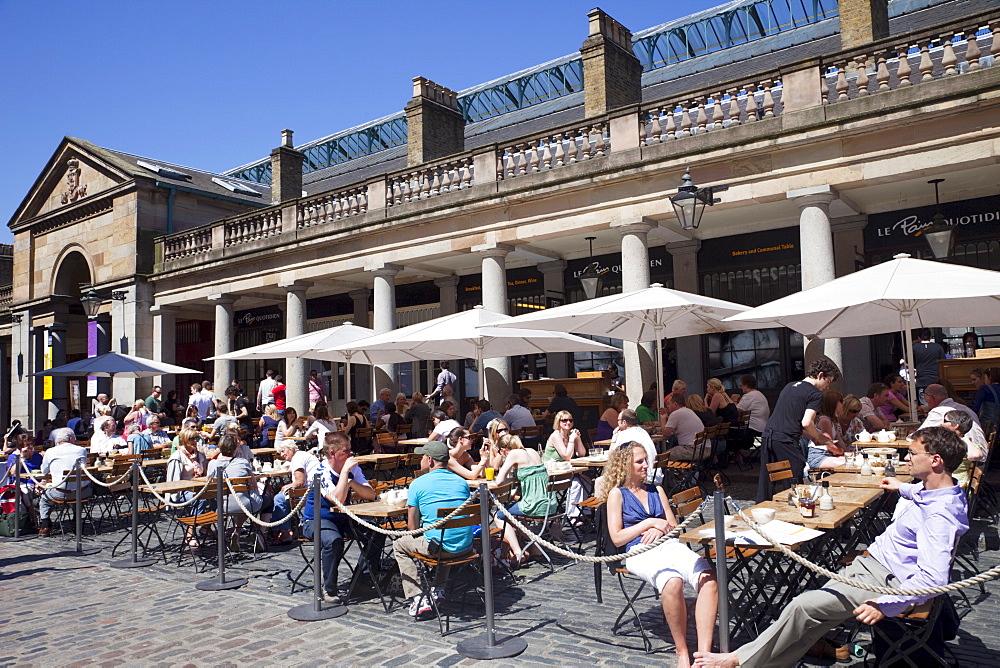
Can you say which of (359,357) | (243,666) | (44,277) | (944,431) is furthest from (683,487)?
(44,277)

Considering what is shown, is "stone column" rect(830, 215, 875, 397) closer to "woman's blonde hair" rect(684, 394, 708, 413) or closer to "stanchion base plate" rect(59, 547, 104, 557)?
"woman's blonde hair" rect(684, 394, 708, 413)

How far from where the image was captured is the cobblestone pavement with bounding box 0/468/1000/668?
16.0 feet

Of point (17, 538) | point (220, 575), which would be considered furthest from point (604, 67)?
point (17, 538)

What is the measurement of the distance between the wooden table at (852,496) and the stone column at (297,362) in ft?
48.2

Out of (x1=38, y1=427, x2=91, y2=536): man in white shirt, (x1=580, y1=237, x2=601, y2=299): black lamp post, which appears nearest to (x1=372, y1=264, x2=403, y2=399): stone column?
(x1=580, y1=237, x2=601, y2=299): black lamp post

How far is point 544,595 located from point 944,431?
11.0 ft

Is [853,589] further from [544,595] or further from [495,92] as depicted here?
[495,92]

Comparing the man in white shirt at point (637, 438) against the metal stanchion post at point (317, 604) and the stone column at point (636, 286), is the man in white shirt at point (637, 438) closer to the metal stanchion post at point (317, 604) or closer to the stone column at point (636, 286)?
the metal stanchion post at point (317, 604)

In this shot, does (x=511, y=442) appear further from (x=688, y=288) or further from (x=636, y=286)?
(x=688, y=288)

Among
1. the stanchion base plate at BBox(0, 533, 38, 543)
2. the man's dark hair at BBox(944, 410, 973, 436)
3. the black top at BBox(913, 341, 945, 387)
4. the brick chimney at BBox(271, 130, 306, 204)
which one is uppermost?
the brick chimney at BBox(271, 130, 306, 204)

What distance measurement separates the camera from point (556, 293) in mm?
18312

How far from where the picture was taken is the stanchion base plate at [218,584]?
22.6 ft

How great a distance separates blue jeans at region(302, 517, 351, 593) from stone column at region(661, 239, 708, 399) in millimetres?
10904

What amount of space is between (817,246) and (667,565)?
846cm
